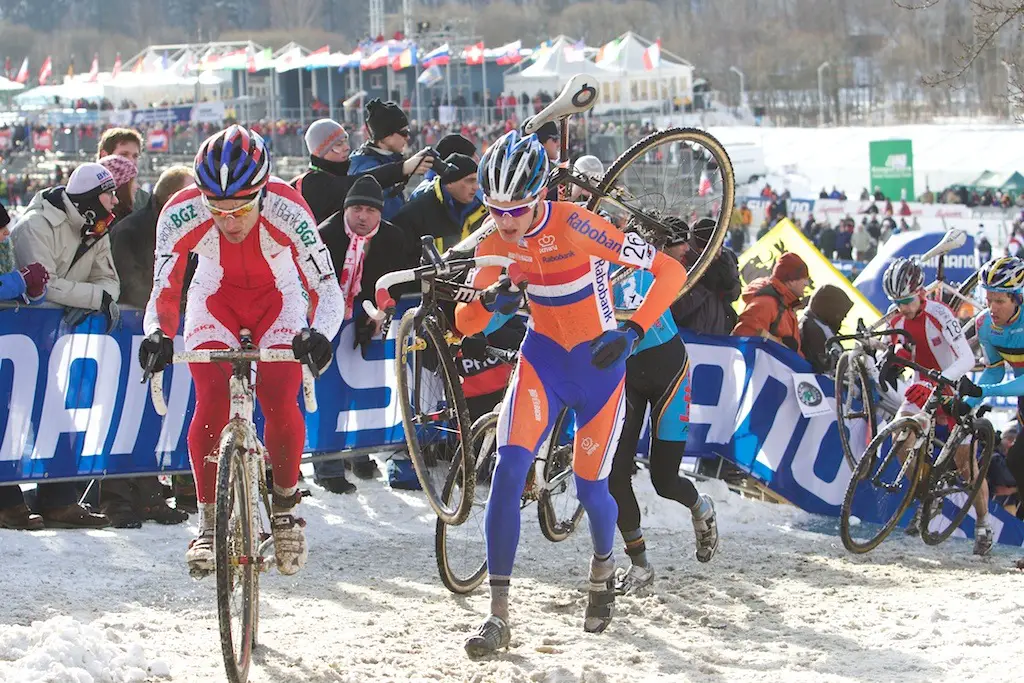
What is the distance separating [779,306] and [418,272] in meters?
Answer: 4.34

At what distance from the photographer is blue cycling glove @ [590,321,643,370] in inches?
239

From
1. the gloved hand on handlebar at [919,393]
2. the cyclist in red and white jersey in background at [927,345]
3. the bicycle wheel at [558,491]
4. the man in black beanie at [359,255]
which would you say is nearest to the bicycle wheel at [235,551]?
the bicycle wheel at [558,491]

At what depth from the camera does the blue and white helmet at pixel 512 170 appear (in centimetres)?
621

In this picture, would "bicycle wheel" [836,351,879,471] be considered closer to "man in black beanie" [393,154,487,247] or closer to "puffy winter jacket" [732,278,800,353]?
"puffy winter jacket" [732,278,800,353]

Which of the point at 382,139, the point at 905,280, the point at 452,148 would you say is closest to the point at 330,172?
the point at 382,139

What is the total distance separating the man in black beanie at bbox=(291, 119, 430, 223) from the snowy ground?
79.5 inches

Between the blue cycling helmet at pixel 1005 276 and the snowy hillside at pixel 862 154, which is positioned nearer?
the blue cycling helmet at pixel 1005 276

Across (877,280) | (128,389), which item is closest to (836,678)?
(128,389)

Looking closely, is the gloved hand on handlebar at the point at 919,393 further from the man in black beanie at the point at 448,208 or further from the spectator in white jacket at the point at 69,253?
the spectator in white jacket at the point at 69,253

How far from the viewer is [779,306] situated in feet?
33.6

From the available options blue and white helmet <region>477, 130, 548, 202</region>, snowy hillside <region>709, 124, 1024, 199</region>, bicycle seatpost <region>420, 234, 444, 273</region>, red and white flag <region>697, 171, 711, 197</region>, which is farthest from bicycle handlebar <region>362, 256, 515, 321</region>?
snowy hillside <region>709, 124, 1024, 199</region>

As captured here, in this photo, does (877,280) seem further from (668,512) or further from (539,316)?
(539,316)

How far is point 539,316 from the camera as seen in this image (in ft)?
21.7

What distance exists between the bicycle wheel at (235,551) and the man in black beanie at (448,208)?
3.91 meters
